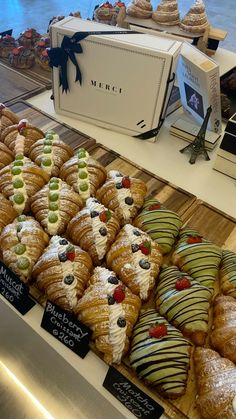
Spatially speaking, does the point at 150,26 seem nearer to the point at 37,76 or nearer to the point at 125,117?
the point at 37,76

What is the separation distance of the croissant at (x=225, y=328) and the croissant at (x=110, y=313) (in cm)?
25

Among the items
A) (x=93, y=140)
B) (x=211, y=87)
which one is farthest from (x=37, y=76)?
(x=211, y=87)

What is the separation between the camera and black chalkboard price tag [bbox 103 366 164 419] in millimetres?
932

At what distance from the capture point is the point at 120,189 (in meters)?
1.44

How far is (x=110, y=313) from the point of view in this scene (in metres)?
1.09

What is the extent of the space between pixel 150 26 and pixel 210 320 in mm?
2098

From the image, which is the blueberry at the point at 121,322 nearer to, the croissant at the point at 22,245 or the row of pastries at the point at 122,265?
the row of pastries at the point at 122,265

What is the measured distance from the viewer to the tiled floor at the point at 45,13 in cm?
438

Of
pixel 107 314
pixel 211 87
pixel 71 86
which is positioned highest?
pixel 211 87

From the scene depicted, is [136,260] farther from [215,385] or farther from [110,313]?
[215,385]

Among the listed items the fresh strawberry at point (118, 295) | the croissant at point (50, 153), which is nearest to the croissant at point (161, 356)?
the fresh strawberry at point (118, 295)

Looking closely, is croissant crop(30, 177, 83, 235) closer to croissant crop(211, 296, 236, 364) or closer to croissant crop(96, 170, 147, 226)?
croissant crop(96, 170, 147, 226)

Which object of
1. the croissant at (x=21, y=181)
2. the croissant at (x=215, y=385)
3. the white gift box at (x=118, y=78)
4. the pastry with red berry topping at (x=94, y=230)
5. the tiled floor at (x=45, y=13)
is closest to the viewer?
the croissant at (x=215, y=385)

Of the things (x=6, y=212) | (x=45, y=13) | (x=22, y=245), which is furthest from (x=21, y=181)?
(x=45, y=13)
